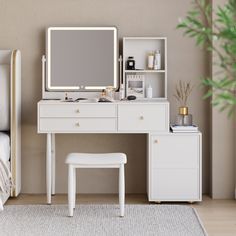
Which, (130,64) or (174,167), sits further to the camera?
(130,64)

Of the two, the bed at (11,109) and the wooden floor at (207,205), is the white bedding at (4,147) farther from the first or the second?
the wooden floor at (207,205)

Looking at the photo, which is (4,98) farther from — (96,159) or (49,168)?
(96,159)

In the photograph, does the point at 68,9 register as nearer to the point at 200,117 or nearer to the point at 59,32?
the point at 59,32

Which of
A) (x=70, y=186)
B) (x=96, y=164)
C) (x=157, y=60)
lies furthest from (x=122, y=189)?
(x=157, y=60)

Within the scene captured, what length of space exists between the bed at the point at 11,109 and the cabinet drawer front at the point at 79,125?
33 cm

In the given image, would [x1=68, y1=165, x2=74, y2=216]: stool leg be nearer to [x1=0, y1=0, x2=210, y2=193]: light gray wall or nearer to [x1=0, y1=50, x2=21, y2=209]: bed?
[x1=0, y1=50, x2=21, y2=209]: bed

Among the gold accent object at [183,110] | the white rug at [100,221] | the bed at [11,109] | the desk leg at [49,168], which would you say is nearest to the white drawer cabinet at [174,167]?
the white rug at [100,221]

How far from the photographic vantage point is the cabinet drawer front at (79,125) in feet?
13.4

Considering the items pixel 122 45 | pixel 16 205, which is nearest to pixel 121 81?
pixel 122 45

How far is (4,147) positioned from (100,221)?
3.10ft

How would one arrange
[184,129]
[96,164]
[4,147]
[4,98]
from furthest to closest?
[4,98], [184,129], [4,147], [96,164]

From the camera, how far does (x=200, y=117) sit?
14.9 feet

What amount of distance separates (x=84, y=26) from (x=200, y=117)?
1246mm

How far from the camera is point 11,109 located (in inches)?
166
